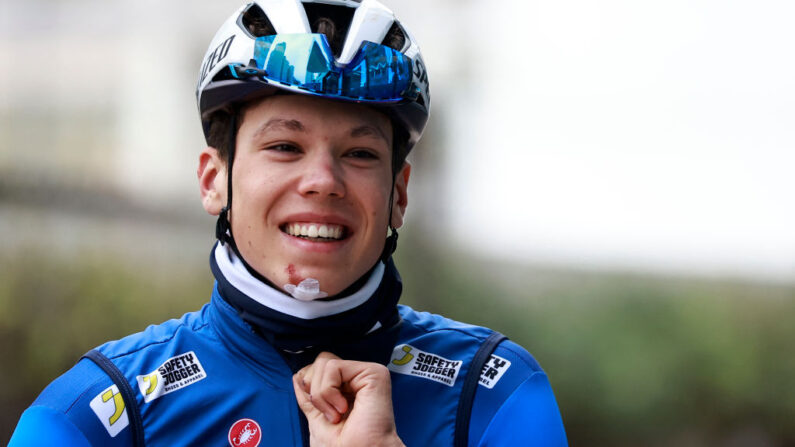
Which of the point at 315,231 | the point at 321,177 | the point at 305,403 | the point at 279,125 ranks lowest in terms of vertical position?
the point at 305,403

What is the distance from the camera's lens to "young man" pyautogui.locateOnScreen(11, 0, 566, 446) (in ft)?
5.95

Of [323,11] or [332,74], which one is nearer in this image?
[332,74]

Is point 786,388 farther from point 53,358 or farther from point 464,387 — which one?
point 53,358

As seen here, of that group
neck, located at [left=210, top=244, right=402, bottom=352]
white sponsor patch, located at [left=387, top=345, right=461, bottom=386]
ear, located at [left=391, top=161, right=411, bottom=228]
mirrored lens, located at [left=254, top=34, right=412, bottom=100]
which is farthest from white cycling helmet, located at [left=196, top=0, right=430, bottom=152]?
white sponsor patch, located at [left=387, top=345, right=461, bottom=386]

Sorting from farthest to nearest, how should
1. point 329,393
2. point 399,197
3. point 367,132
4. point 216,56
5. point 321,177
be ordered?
point 399,197, point 216,56, point 367,132, point 321,177, point 329,393

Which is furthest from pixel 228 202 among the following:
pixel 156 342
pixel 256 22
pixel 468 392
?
pixel 468 392

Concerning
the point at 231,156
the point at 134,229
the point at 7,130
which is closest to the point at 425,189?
the point at 134,229

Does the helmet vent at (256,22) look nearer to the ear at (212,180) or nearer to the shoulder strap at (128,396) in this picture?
the ear at (212,180)

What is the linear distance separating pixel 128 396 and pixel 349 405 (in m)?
0.52

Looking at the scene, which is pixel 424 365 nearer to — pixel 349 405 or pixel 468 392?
pixel 468 392

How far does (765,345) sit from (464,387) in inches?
149

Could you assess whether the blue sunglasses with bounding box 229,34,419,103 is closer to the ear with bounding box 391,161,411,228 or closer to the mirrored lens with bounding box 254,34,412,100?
the mirrored lens with bounding box 254,34,412,100

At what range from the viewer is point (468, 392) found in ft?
6.42

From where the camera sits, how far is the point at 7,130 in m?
5.16
